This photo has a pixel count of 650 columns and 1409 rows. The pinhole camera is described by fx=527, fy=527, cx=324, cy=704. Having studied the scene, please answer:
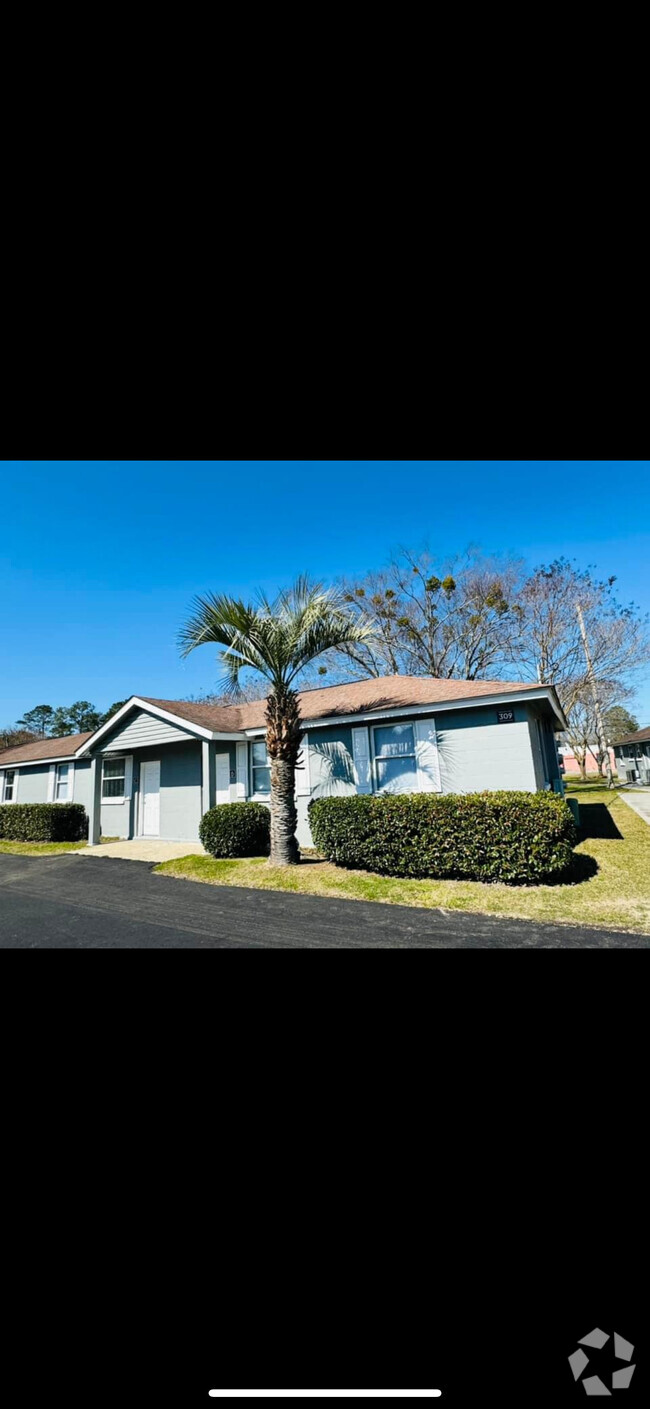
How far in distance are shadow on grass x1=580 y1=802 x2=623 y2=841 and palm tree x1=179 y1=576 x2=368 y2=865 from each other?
22.4 ft

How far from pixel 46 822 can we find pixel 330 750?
1045 centimetres

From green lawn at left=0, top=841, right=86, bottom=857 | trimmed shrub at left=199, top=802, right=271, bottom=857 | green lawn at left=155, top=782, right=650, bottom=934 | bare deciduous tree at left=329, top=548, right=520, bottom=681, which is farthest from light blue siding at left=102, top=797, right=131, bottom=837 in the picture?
bare deciduous tree at left=329, top=548, right=520, bottom=681

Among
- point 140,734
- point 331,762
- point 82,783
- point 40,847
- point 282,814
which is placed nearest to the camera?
point 282,814

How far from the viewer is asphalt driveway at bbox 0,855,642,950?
5.45 metres

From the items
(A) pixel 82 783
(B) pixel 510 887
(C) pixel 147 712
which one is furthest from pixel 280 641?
(A) pixel 82 783

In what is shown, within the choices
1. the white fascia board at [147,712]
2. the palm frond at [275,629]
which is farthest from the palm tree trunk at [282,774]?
the white fascia board at [147,712]

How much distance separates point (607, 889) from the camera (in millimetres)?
7125

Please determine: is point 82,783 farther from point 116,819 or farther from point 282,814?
point 282,814

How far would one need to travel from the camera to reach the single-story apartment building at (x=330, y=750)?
31.6ft

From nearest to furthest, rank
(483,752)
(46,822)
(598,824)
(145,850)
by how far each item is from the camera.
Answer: (483,752) < (145,850) < (598,824) < (46,822)

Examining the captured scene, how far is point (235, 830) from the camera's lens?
10820mm

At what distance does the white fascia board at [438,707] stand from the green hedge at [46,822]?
31.4 ft

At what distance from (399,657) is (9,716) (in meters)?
43.5
